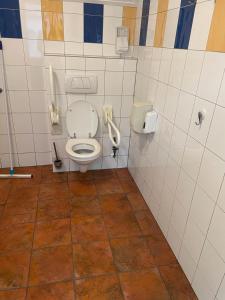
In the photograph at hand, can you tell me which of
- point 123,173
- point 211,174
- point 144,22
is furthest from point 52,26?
point 211,174

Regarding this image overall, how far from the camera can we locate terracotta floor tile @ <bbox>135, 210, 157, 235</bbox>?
6.42 ft

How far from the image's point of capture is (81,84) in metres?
2.31

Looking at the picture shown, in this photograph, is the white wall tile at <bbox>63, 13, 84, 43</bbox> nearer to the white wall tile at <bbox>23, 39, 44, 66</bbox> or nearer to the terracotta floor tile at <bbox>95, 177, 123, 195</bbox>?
the white wall tile at <bbox>23, 39, 44, 66</bbox>

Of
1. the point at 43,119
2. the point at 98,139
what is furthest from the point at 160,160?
the point at 43,119

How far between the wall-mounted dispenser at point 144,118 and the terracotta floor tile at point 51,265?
3.74ft

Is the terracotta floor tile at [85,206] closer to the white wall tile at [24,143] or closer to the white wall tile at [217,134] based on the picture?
the white wall tile at [24,143]

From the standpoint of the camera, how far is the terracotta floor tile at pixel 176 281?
1466 millimetres

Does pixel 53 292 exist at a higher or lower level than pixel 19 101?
lower


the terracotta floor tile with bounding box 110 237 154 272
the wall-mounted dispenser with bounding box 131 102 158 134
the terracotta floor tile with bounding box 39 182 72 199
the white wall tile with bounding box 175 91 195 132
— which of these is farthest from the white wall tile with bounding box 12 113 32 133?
the white wall tile with bounding box 175 91 195 132

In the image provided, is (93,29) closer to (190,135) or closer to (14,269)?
(190,135)

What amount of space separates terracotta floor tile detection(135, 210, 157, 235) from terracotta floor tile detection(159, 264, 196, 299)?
360mm

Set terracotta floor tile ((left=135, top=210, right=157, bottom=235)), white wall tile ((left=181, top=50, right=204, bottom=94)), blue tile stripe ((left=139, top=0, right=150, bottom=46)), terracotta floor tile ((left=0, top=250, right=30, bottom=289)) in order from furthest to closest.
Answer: blue tile stripe ((left=139, top=0, right=150, bottom=46)) < terracotta floor tile ((left=135, top=210, right=157, bottom=235)) < terracotta floor tile ((left=0, top=250, right=30, bottom=289)) < white wall tile ((left=181, top=50, right=204, bottom=94))

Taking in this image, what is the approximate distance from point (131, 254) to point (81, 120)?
1.44 meters

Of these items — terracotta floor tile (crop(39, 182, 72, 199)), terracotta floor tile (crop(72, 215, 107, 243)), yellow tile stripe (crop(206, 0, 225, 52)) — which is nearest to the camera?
yellow tile stripe (crop(206, 0, 225, 52))
